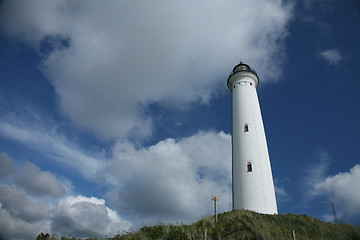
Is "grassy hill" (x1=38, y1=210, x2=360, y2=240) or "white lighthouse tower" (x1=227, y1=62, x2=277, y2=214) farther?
"white lighthouse tower" (x1=227, y1=62, x2=277, y2=214)

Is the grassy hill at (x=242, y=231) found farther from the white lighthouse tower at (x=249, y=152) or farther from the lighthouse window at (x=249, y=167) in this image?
the lighthouse window at (x=249, y=167)

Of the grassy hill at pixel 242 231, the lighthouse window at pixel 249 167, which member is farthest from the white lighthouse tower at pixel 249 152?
the grassy hill at pixel 242 231

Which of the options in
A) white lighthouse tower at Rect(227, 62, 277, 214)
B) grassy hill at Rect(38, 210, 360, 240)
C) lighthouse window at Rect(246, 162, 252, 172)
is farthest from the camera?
lighthouse window at Rect(246, 162, 252, 172)

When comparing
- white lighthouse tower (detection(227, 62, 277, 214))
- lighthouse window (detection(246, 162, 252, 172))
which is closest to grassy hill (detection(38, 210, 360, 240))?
white lighthouse tower (detection(227, 62, 277, 214))

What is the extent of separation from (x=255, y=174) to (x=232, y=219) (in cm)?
741

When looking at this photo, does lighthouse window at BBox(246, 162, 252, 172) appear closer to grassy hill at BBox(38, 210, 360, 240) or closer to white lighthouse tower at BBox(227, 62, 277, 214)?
white lighthouse tower at BBox(227, 62, 277, 214)

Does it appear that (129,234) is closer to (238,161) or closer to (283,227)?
(283,227)

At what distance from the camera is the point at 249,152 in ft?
76.4

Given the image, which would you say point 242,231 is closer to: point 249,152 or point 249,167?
point 249,167

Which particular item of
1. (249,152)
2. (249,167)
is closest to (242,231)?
(249,167)

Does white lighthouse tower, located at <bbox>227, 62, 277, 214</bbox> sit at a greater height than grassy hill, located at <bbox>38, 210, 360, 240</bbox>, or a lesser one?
greater

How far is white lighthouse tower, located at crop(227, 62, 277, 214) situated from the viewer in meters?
21.0

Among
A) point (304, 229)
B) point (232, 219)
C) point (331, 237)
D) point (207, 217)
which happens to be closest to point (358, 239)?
point (331, 237)

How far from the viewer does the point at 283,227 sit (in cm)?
1535
